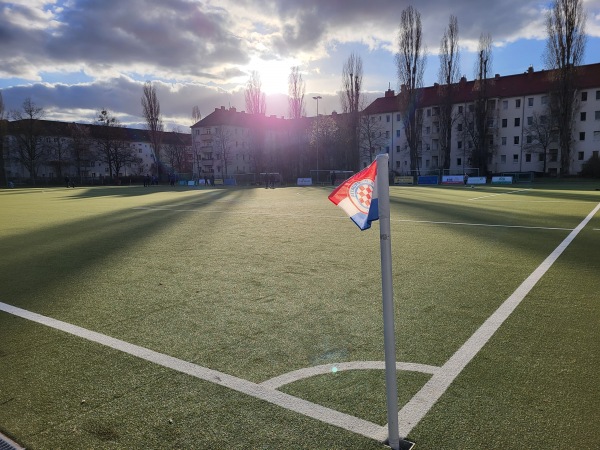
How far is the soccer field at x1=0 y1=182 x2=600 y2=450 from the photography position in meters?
2.56

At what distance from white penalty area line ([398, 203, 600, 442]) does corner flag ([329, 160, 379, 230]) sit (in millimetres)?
1361

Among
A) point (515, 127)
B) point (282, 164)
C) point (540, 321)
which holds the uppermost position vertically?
point (515, 127)

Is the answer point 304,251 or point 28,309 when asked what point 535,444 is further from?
point 304,251

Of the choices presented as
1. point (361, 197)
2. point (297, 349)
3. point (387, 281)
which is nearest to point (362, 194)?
point (361, 197)

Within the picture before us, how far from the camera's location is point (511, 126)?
239 ft

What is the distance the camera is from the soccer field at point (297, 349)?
2.56m

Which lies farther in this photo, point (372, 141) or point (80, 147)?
point (372, 141)

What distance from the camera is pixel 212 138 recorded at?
98.6 meters

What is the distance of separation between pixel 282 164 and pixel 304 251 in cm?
6989

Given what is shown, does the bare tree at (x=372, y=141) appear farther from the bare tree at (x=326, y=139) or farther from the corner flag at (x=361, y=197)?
the corner flag at (x=361, y=197)

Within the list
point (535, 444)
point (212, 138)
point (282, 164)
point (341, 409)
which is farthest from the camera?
point (212, 138)

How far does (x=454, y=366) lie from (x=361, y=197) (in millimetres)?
1908

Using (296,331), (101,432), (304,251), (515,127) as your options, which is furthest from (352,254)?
(515,127)

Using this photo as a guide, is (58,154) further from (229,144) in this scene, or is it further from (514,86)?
(514,86)
